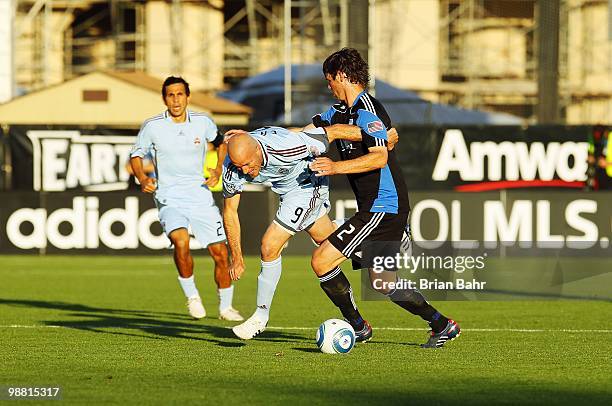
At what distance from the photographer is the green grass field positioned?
8.44 m

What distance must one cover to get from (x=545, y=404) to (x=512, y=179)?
612 inches

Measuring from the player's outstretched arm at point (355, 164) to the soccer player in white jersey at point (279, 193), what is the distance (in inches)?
7.3

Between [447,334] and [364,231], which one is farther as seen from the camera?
[447,334]

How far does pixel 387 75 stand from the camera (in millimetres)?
43062

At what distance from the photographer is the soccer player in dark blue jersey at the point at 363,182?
33.3 feet

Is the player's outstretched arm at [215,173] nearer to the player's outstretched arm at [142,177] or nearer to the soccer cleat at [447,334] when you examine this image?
the player's outstretched arm at [142,177]

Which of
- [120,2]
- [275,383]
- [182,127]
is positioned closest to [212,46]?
[120,2]

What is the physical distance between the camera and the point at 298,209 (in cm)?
1073

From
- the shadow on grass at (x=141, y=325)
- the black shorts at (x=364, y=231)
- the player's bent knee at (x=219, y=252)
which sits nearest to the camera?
the black shorts at (x=364, y=231)

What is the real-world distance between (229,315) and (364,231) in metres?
3.61

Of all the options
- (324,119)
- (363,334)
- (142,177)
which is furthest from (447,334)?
(142,177)

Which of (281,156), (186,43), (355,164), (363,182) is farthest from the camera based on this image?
(186,43)

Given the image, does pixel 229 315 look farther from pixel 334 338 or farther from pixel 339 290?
pixel 334 338

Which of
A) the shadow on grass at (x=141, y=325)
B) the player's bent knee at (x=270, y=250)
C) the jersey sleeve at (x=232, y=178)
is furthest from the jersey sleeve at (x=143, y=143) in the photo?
the jersey sleeve at (x=232, y=178)
